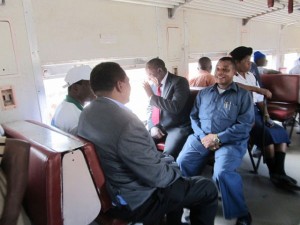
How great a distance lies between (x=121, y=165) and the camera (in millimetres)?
1469

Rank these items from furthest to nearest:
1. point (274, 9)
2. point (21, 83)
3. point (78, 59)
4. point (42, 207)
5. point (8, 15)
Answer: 1. point (274, 9)
2. point (78, 59)
3. point (21, 83)
4. point (8, 15)
5. point (42, 207)

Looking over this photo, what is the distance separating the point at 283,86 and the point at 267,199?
6.87ft

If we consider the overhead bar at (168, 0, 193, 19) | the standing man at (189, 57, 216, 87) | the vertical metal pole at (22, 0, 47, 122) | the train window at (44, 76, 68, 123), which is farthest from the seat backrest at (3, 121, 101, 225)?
the overhead bar at (168, 0, 193, 19)

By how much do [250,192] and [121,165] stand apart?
1.82m

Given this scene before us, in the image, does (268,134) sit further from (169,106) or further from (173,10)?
(173,10)

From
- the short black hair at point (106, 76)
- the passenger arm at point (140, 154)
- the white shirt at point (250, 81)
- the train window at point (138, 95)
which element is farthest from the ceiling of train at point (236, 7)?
the passenger arm at point (140, 154)

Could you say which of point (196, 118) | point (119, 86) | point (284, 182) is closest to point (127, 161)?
point (119, 86)

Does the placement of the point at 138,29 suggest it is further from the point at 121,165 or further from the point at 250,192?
the point at 250,192

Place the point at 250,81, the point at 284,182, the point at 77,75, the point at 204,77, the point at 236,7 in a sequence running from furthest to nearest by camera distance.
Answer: the point at 236,7 → the point at 204,77 → the point at 250,81 → the point at 284,182 → the point at 77,75

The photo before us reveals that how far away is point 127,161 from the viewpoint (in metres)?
1.39

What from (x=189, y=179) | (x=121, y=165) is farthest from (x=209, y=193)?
(x=121, y=165)

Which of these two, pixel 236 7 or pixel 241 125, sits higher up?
pixel 236 7

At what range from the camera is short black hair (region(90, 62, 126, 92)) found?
1555 mm

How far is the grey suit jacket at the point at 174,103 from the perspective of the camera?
8.62ft
